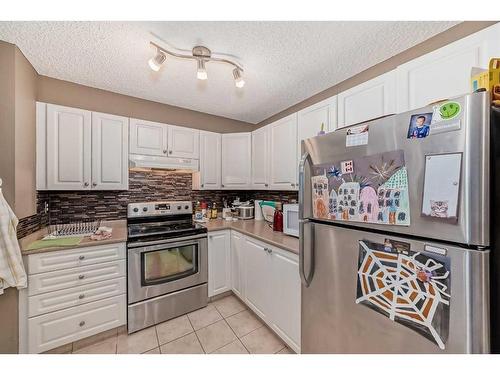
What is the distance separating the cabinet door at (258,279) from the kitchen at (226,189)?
18mm

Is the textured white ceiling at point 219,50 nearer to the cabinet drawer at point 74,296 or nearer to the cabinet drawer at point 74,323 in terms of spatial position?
the cabinet drawer at point 74,296

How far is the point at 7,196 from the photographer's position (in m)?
1.46

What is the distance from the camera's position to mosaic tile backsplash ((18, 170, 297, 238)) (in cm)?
197

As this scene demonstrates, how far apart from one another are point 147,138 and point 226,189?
3.82 ft

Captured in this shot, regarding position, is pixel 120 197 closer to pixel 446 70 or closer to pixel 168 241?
pixel 168 241

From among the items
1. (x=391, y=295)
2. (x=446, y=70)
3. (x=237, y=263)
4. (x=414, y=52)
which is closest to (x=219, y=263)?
(x=237, y=263)

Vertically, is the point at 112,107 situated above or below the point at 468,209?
above

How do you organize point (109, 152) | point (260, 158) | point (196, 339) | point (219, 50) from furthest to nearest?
1. point (260, 158)
2. point (109, 152)
3. point (196, 339)
4. point (219, 50)

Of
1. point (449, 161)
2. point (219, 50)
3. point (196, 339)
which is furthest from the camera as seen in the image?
point (196, 339)

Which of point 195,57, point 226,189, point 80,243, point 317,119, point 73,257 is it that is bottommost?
point 73,257

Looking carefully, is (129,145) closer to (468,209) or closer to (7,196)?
(7,196)

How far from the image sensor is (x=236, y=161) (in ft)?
9.32
